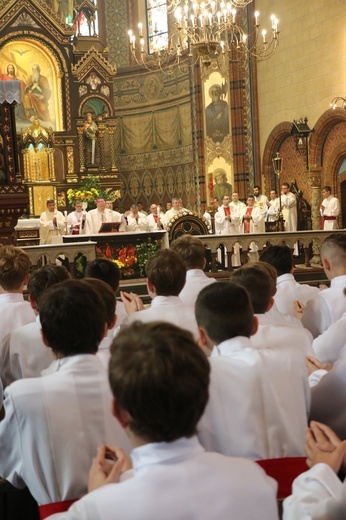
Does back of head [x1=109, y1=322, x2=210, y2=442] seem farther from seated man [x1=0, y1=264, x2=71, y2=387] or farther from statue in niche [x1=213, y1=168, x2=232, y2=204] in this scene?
statue in niche [x1=213, y1=168, x2=232, y2=204]

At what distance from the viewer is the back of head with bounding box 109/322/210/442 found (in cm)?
176

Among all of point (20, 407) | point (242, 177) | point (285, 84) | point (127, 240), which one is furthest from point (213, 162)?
point (20, 407)

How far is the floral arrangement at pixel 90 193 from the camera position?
2097cm

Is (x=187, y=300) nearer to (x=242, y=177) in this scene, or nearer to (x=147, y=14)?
(x=242, y=177)

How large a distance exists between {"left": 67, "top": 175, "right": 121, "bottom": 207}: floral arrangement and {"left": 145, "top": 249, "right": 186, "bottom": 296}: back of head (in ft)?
53.0

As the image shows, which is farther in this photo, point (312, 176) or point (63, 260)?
point (312, 176)

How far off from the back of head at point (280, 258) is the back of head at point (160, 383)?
4.46 metres

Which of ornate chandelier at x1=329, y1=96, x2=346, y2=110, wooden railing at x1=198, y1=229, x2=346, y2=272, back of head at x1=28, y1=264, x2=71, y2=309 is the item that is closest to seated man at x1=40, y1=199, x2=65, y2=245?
wooden railing at x1=198, y1=229, x2=346, y2=272

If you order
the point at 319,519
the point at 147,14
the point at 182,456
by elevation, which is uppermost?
the point at 147,14

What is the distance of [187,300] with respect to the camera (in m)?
6.64

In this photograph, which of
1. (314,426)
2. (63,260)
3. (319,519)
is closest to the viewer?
(319,519)

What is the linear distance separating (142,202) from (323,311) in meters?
19.2

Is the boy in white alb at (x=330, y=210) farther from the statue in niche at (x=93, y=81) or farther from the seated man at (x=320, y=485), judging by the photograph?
the seated man at (x=320, y=485)

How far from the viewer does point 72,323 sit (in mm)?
2885
